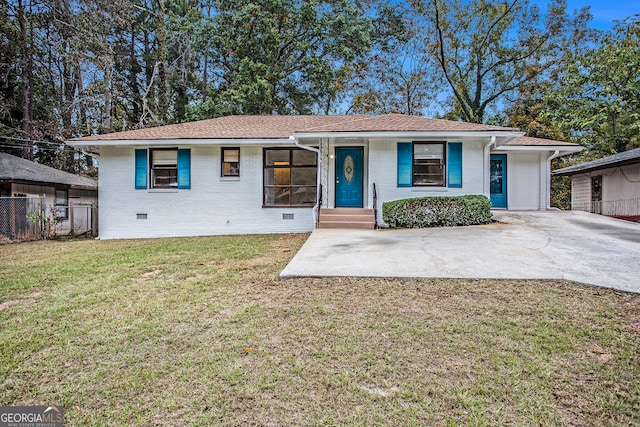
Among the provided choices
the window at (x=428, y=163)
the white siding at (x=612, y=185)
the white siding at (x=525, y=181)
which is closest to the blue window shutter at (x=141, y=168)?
the window at (x=428, y=163)

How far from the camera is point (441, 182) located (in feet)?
34.8

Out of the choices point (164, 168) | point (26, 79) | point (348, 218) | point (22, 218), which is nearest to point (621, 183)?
point (348, 218)

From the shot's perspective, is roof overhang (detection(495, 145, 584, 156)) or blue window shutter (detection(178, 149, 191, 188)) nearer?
blue window shutter (detection(178, 149, 191, 188))

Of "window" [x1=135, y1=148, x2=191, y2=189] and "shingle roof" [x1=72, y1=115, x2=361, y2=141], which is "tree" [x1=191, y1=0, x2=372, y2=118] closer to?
"shingle roof" [x1=72, y1=115, x2=361, y2=141]

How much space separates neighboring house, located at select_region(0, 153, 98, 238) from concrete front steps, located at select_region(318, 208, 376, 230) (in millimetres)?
8589

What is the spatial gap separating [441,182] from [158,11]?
2173 cm

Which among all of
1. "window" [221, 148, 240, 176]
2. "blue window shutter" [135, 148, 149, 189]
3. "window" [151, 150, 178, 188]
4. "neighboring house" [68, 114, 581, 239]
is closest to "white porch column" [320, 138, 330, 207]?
"neighboring house" [68, 114, 581, 239]

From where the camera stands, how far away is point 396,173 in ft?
34.5

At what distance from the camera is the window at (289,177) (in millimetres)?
11219

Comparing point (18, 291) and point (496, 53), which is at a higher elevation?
point (496, 53)

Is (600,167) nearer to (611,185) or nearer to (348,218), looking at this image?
(611,185)

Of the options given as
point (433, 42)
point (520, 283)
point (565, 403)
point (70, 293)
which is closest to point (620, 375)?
point (565, 403)

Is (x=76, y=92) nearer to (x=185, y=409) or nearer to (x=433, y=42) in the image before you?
(x=433, y=42)

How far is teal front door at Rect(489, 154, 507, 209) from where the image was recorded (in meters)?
12.8
